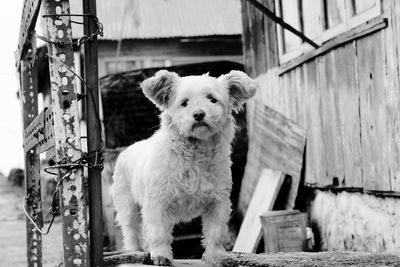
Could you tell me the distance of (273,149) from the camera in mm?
8711

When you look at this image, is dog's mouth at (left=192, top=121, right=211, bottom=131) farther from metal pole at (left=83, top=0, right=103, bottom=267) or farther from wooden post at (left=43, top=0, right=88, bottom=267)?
wooden post at (left=43, top=0, right=88, bottom=267)

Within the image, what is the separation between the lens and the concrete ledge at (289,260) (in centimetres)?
396

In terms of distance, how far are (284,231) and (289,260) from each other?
11.4ft

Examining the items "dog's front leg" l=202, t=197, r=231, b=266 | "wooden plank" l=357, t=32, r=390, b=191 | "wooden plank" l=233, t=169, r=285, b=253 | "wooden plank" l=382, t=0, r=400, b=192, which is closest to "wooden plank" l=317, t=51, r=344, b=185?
"wooden plank" l=357, t=32, r=390, b=191

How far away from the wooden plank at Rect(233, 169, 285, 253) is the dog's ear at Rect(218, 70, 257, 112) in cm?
385

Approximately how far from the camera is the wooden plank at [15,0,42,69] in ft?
13.1

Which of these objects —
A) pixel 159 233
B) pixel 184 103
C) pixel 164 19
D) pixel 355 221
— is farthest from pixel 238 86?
pixel 164 19

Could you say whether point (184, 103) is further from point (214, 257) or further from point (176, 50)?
point (176, 50)

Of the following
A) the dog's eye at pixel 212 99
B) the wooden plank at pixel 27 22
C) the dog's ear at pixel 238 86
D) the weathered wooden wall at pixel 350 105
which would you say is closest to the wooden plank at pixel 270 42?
the weathered wooden wall at pixel 350 105

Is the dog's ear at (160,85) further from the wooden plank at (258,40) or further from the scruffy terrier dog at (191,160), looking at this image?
the wooden plank at (258,40)

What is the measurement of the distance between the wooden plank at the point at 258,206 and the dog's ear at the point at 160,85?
4.09 meters

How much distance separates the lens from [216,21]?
18.7 metres

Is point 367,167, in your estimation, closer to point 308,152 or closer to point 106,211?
point 308,152

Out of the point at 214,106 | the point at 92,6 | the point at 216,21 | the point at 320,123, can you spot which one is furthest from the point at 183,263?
the point at 216,21
